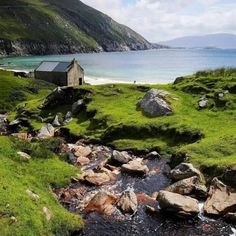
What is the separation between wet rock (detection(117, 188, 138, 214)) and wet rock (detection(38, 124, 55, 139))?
25696 millimetres

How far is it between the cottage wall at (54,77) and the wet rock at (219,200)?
2836 inches

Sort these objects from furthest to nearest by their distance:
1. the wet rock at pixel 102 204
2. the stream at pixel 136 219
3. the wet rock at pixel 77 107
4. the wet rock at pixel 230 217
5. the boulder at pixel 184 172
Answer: the wet rock at pixel 77 107 < the boulder at pixel 184 172 < the wet rock at pixel 102 204 < the wet rock at pixel 230 217 < the stream at pixel 136 219

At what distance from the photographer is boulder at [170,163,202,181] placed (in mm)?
37719

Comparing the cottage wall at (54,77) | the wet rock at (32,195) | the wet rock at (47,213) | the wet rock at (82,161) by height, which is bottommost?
the wet rock at (82,161)

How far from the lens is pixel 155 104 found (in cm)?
5678

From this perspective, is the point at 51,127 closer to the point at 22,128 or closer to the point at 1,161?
the point at 22,128

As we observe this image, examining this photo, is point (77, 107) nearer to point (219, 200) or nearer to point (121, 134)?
point (121, 134)

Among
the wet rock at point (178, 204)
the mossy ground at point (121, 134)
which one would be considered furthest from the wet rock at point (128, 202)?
the mossy ground at point (121, 134)

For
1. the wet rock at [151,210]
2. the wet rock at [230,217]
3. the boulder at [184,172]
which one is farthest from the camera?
the boulder at [184,172]

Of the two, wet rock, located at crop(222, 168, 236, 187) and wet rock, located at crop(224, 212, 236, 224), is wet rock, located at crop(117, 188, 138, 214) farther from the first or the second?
wet rock, located at crop(222, 168, 236, 187)

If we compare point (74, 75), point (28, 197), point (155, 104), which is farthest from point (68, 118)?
point (74, 75)

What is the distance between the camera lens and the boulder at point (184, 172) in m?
37.7

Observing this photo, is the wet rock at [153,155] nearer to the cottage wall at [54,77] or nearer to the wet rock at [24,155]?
the wet rock at [24,155]

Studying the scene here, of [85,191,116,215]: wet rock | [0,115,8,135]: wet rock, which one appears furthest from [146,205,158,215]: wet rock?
[0,115,8,135]: wet rock
